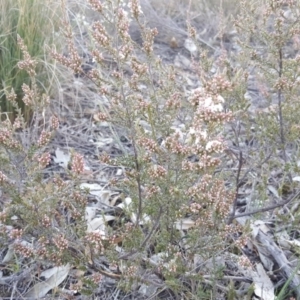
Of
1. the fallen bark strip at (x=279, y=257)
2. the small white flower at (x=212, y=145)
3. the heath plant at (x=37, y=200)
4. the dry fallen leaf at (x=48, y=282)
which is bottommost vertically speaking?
Answer: the dry fallen leaf at (x=48, y=282)

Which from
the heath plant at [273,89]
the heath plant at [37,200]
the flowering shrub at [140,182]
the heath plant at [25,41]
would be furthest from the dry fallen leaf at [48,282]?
the heath plant at [25,41]

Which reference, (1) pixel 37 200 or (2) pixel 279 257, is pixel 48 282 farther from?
(2) pixel 279 257

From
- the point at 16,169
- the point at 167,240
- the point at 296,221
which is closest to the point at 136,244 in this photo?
the point at 167,240

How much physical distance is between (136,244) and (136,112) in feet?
1.53

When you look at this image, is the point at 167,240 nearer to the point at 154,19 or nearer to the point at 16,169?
the point at 16,169

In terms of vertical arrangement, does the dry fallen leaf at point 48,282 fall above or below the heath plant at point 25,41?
below

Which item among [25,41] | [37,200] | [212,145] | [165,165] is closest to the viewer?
[212,145]

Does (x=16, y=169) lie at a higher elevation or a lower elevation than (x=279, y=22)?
lower

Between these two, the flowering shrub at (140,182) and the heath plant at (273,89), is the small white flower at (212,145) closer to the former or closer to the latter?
the flowering shrub at (140,182)

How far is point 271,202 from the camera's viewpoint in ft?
8.73

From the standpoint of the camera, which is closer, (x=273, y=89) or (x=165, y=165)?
(x=165, y=165)

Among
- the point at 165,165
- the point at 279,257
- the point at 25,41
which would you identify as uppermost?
the point at 165,165

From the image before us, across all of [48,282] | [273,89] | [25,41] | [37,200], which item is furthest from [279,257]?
[25,41]

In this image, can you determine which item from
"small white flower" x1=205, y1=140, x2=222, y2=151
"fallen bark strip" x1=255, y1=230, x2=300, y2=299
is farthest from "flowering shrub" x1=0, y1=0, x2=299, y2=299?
"fallen bark strip" x1=255, y1=230, x2=300, y2=299
